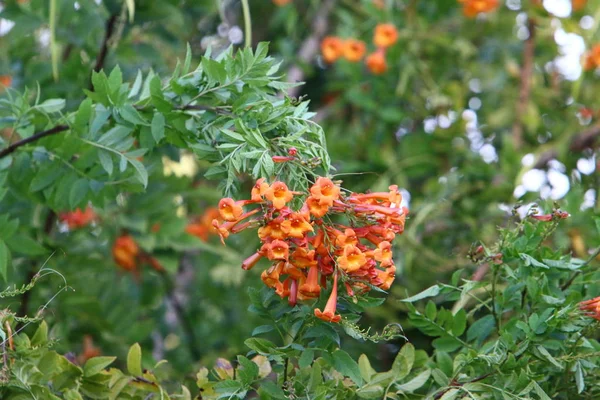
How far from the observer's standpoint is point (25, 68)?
205 centimetres

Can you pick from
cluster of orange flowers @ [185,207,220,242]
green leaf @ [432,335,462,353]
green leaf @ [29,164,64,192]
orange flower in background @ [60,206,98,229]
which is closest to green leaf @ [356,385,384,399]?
green leaf @ [432,335,462,353]

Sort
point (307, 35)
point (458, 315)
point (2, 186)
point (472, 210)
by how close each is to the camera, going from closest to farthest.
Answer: point (458, 315), point (2, 186), point (472, 210), point (307, 35)

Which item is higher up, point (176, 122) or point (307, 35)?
point (176, 122)

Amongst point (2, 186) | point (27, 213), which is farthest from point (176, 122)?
point (27, 213)

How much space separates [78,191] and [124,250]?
92cm

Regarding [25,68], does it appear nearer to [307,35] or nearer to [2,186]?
[2,186]

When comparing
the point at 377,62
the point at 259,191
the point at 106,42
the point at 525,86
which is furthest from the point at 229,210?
the point at 525,86

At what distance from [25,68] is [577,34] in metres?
1.50

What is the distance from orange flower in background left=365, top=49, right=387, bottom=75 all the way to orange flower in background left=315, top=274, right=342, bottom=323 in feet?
4.82

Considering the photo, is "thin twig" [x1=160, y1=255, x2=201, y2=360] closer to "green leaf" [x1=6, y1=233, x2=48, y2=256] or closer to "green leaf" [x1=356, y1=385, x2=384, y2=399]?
"green leaf" [x1=6, y1=233, x2=48, y2=256]

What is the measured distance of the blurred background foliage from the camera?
1955 millimetres

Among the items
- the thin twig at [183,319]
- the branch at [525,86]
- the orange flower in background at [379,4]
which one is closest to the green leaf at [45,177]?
the thin twig at [183,319]

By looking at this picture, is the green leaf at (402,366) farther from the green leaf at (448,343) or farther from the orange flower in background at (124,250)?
the orange flower in background at (124,250)

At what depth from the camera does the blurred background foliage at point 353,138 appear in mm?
1955
